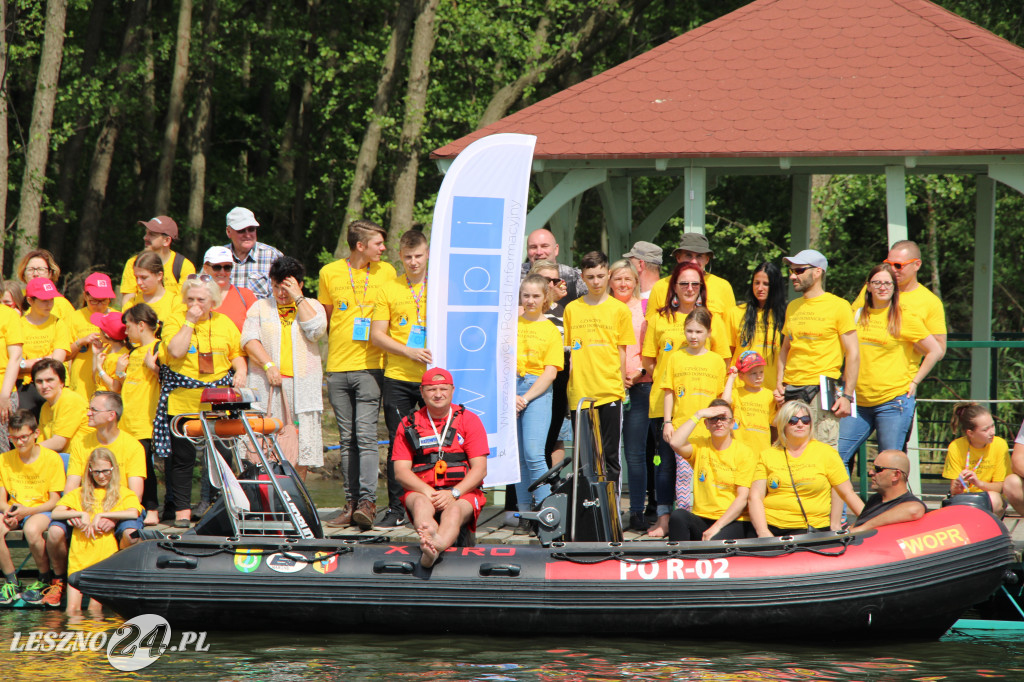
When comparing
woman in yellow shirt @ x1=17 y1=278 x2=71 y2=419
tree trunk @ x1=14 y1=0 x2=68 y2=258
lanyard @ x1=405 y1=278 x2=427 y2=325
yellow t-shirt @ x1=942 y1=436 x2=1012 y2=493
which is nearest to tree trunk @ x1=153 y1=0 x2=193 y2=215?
tree trunk @ x1=14 y1=0 x2=68 y2=258

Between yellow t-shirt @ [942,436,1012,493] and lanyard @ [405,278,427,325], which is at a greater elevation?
lanyard @ [405,278,427,325]

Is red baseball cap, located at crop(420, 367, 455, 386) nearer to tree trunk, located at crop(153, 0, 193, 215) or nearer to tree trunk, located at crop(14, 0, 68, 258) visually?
tree trunk, located at crop(14, 0, 68, 258)

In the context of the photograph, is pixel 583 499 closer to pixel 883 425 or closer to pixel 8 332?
pixel 883 425

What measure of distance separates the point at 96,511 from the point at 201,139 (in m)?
16.6

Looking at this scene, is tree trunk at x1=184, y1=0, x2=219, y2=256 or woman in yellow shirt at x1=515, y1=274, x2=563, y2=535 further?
tree trunk at x1=184, y1=0, x2=219, y2=256

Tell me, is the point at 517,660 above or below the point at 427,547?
below

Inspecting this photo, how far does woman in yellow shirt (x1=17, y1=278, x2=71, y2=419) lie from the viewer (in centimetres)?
902

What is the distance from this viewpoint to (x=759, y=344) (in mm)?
8156

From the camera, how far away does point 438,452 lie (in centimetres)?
742

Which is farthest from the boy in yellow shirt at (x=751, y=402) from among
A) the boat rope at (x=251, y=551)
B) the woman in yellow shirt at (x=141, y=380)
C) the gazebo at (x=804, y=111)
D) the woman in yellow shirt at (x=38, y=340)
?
the woman in yellow shirt at (x=38, y=340)

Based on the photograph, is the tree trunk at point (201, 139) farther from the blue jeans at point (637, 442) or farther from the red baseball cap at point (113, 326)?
the blue jeans at point (637, 442)

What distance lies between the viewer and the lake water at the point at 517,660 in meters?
6.49

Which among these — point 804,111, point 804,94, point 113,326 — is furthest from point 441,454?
point 804,94

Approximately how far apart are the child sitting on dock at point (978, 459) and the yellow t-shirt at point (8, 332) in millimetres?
6761
